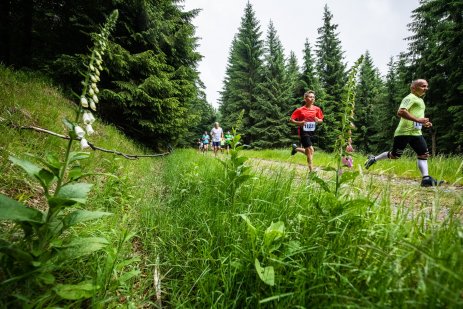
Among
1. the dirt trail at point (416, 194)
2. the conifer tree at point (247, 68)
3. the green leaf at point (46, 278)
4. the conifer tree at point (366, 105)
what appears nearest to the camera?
the green leaf at point (46, 278)

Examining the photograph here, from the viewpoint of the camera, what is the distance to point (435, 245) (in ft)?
4.36

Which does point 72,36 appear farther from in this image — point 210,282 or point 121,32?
point 210,282

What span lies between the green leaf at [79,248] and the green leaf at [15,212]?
0.23 m

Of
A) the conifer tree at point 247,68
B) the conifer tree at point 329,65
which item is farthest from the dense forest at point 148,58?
the conifer tree at point 247,68

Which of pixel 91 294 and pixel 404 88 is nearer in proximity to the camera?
pixel 91 294

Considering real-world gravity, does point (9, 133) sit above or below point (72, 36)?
below

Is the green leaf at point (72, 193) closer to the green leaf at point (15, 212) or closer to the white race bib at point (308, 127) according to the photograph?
the green leaf at point (15, 212)

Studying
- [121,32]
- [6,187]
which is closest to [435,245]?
[6,187]

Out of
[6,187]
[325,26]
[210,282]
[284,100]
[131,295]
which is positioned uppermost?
[325,26]

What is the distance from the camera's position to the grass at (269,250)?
1216 mm

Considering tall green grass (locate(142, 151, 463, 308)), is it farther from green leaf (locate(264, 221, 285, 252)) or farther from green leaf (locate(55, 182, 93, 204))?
green leaf (locate(55, 182, 93, 204))

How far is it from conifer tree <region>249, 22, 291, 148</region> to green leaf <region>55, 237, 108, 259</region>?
2965 cm

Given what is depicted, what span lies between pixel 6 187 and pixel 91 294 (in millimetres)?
1736

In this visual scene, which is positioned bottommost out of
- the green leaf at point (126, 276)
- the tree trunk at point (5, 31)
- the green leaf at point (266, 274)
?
the green leaf at point (126, 276)
